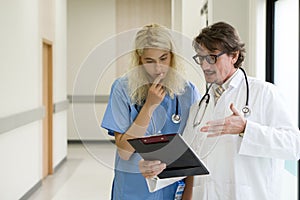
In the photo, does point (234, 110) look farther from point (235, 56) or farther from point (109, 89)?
point (109, 89)

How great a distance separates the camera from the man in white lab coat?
4.75 feet

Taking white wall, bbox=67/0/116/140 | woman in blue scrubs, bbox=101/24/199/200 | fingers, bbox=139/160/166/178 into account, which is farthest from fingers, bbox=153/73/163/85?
white wall, bbox=67/0/116/140

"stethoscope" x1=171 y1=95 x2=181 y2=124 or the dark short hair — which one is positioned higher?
the dark short hair

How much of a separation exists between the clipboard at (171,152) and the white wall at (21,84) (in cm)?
264

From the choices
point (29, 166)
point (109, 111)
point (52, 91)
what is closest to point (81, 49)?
point (52, 91)

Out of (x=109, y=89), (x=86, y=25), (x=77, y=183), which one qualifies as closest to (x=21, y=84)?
(x=77, y=183)

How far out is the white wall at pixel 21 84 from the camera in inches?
152

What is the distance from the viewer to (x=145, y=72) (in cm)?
140

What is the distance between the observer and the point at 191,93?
1.59 metres

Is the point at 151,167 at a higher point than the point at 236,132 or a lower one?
lower

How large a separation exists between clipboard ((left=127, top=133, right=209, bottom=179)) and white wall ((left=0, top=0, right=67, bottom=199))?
8.68ft

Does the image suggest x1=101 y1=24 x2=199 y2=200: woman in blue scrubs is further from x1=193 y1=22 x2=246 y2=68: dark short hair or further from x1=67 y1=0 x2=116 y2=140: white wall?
x1=67 y1=0 x2=116 y2=140: white wall

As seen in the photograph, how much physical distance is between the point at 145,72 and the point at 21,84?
128 inches

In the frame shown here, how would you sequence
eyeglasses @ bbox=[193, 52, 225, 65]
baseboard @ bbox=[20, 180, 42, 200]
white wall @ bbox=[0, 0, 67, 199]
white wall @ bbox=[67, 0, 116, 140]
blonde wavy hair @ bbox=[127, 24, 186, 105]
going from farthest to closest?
white wall @ bbox=[67, 0, 116, 140]
baseboard @ bbox=[20, 180, 42, 200]
white wall @ bbox=[0, 0, 67, 199]
eyeglasses @ bbox=[193, 52, 225, 65]
blonde wavy hair @ bbox=[127, 24, 186, 105]
